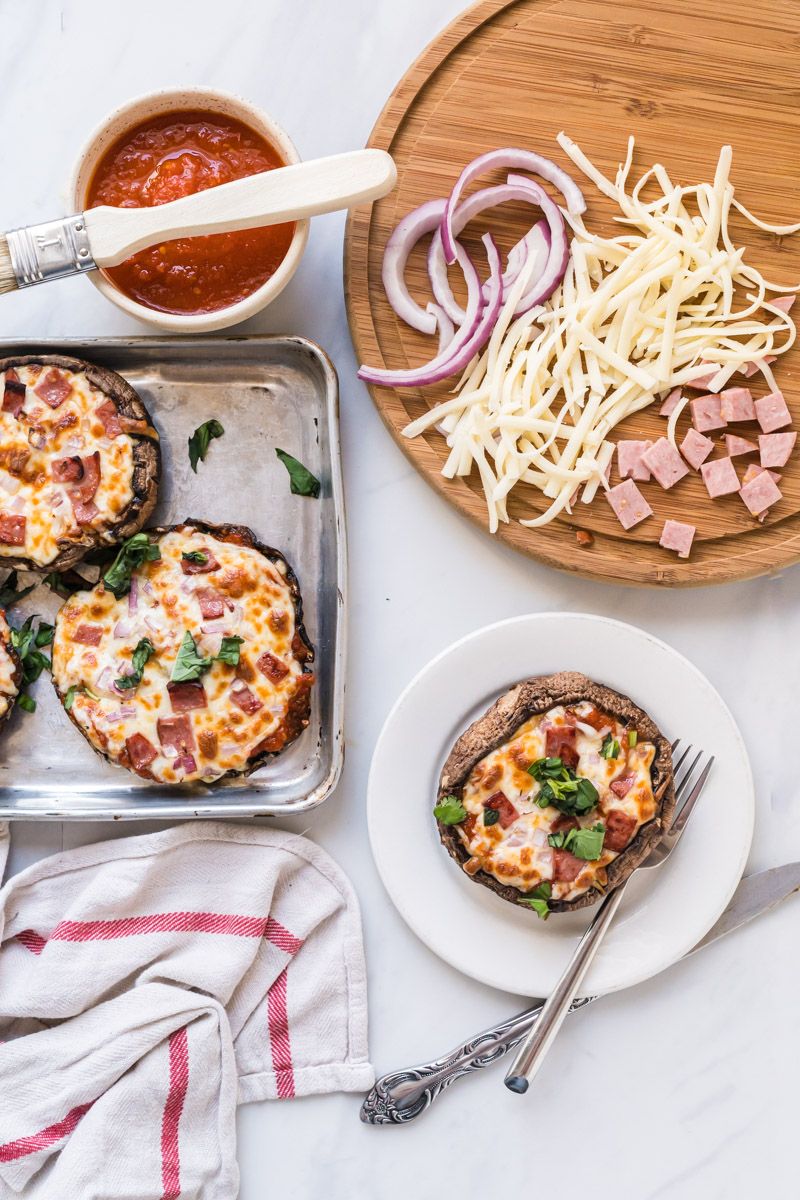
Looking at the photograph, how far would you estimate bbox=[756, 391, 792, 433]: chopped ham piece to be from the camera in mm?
2691

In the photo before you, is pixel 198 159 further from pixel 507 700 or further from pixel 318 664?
pixel 507 700

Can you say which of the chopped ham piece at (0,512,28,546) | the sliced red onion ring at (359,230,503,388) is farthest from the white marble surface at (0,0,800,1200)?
the chopped ham piece at (0,512,28,546)

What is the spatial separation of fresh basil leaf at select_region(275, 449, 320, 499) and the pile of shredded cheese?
1.02 feet

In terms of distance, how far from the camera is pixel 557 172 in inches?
105

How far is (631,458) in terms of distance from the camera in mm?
2705

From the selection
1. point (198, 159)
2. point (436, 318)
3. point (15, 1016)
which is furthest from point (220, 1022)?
point (198, 159)

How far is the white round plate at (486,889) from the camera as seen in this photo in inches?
109

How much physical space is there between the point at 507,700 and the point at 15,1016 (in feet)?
5.32

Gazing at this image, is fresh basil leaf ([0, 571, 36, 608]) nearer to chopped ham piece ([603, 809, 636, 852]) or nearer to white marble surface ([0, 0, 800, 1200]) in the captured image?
white marble surface ([0, 0, 800, 1200])

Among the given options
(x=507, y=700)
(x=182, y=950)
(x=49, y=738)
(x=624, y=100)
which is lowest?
(x=182, y=950)

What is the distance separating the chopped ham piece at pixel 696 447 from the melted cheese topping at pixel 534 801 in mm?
728

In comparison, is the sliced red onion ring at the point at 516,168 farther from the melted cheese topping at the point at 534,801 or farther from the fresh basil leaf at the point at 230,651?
the melted cheese topping at the point at 534,801

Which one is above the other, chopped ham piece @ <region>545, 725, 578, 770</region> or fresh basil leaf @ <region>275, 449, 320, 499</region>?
fresh basil leaf @ <region>275, 449, 320, 499</region>

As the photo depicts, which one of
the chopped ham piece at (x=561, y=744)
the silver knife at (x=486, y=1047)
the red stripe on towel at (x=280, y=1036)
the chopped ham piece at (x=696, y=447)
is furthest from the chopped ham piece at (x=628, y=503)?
the red stripe on towel at (x=280, y=1036)
